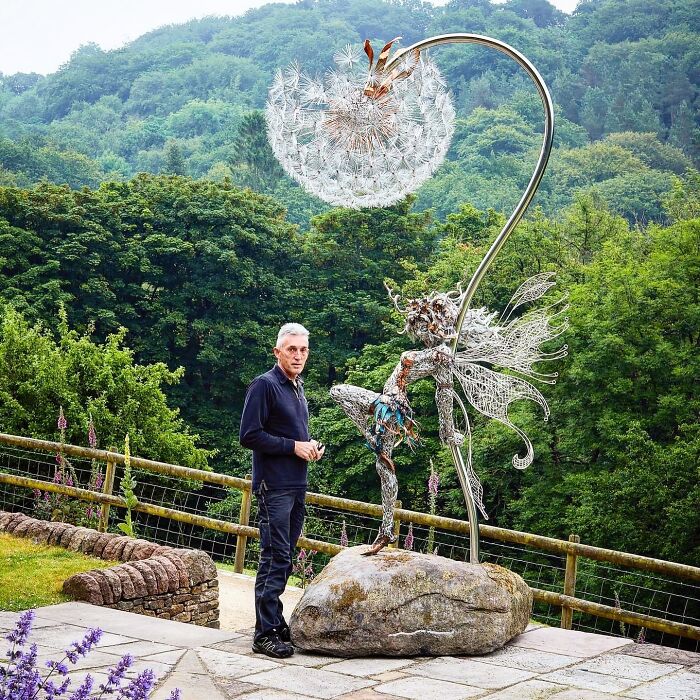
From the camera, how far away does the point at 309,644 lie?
5516 millimetres

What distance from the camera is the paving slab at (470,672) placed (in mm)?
5086

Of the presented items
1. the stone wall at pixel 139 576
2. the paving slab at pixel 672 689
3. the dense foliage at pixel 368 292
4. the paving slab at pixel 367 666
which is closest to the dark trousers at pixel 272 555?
the paving slab at pixel 367 666

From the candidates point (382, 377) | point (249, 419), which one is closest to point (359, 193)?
point (249, 419)

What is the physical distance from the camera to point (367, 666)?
209 inches

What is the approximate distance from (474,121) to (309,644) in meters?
50.7

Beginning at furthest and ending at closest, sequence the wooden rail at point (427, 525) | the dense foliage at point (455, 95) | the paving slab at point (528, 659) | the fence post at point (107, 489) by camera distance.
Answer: the dense foliage at point (455, 95)
the fence post at point (107, 489)
the wooden rail at point (427, 525)
the paving slab at point (528, 659)

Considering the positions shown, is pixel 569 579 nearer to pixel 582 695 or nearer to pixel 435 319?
pixel 435 319

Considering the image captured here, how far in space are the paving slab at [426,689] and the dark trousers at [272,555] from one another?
0.81 metres

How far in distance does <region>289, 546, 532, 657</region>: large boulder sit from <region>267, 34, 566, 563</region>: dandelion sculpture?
396 millimetres

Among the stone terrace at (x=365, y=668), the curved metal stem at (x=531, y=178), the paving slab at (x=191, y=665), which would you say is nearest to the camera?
the stone terrace at (x=365, y=668)

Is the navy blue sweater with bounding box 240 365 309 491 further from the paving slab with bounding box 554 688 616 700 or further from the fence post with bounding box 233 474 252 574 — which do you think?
the fence post with bounding box 233 474 252 574

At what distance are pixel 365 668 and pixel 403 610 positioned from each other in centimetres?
39

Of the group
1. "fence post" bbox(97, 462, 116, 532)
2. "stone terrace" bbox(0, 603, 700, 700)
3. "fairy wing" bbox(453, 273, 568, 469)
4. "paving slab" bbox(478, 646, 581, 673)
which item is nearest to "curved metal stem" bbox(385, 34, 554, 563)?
"fairy wing" bbox(453, 273, 568, 469)

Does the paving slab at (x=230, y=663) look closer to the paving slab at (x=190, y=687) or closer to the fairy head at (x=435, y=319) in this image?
the paving slab at (x=190, y=687)
